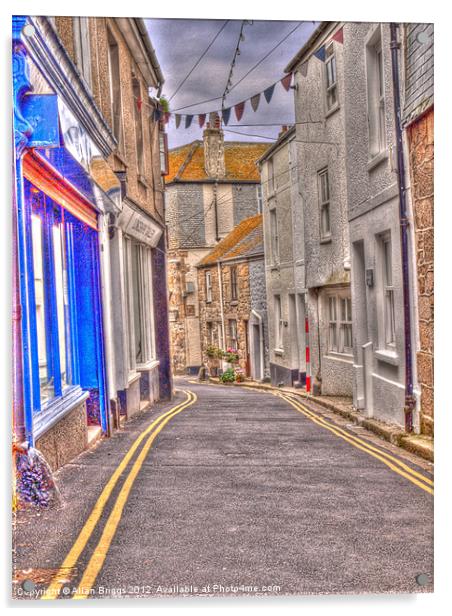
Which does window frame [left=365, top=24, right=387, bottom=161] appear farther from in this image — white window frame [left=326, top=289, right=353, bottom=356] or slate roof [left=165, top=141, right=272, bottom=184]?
white window frame [left=326, top=289, right=353, bottom=356]

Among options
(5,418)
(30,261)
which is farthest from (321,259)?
(5,418)

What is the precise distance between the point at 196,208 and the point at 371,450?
2.06 metres

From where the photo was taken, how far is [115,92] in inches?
205

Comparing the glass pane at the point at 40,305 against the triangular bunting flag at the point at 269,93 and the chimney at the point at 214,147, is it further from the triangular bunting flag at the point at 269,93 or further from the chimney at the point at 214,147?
the triangular bunting flag at the point at 269,93

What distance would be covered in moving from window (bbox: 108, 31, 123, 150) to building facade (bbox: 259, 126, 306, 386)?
1038mm

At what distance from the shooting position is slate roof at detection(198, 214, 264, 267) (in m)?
5.01

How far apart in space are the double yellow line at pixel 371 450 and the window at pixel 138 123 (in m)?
1.88

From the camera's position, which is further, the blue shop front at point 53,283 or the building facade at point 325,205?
the building facade at point 325,205

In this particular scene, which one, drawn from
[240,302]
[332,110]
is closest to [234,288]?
[240,302]

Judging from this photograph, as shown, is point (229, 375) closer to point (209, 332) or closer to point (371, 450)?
point (209, 332)

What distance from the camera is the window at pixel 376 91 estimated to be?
5.16 m

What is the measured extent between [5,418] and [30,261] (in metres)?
1.05

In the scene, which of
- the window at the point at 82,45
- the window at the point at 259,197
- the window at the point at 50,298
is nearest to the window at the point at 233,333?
the window at the point at 259,197
